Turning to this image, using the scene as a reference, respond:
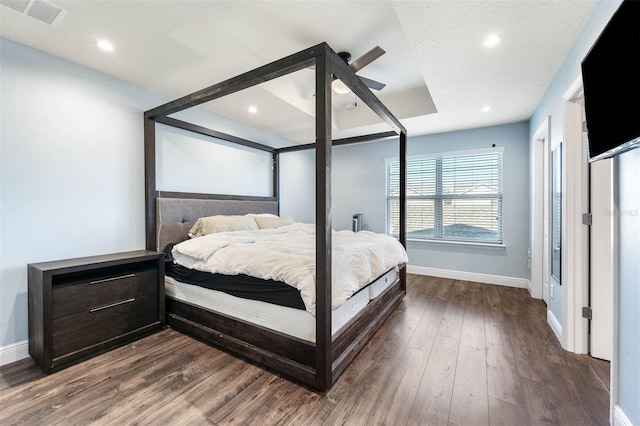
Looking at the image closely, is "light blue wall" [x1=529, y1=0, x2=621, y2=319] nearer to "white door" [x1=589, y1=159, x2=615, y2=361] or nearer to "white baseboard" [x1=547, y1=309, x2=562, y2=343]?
"white baseboard" [x1=547, y1=309, x2=562, y2=343]

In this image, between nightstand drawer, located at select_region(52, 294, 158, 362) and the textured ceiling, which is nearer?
the textured ceiling

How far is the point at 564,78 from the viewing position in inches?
90.5

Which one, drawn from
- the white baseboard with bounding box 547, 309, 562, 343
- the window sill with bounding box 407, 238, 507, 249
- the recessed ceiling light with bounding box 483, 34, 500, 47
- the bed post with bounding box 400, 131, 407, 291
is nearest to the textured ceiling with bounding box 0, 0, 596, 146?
the recessed ceiling light with bounding box 483, 34, 500, 47

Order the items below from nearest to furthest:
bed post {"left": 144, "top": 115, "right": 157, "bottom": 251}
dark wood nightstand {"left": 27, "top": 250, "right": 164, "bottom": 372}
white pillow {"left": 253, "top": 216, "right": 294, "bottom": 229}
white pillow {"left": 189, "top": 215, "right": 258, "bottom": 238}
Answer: dark wood nightstand {"left": 27, "top": 250, "right": 164, "bottom": 372}
bed post {"left": 144, "top": 115, "right": 157, "bottom": 251}
white pillow {"left": 189, "top": 215, "right": 258, "bottom": 238}
white pillow {"left": 253, "top": 216, "right": 294, "bottom": 229}

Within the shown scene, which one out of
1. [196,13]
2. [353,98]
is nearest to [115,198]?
[196,13]

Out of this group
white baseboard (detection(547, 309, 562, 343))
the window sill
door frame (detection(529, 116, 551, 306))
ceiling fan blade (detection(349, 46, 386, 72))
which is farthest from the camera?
the window sill

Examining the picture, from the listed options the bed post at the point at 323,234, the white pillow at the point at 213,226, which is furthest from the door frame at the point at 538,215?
the white pillow at the point at 213,226

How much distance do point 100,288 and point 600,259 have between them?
13.3ft

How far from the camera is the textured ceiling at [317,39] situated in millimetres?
1804

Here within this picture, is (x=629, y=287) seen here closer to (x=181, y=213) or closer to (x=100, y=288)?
(x=100, y=288)

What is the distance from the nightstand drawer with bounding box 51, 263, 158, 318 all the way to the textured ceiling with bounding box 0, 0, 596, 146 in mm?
1922

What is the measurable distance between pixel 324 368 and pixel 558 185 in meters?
2.82

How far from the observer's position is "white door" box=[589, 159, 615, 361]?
2.05 meters

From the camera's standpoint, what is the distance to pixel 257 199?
4.36m
